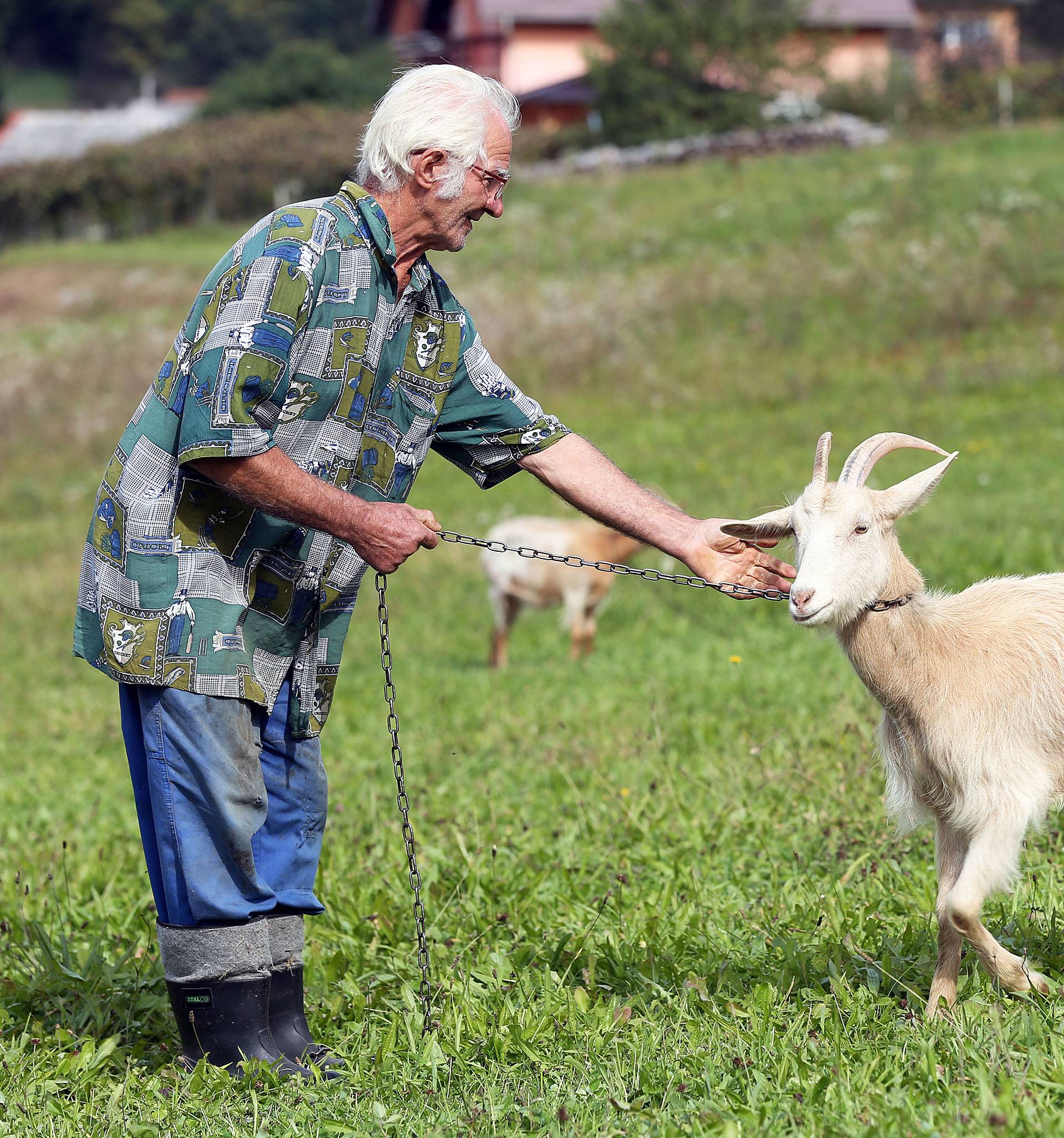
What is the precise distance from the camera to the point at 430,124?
10.6ft

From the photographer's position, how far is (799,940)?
147 inches

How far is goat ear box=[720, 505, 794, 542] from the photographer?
3.54 meters

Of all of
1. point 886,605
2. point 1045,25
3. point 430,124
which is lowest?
point 886,605

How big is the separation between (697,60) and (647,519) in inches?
1126

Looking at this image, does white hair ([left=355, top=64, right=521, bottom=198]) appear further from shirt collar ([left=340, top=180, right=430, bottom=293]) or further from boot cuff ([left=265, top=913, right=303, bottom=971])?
boot cuff ([left=265, top=913, right=303, bottom=971])

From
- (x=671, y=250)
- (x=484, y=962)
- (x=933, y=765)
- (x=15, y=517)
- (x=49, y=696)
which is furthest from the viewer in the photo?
(x=671, y=250)

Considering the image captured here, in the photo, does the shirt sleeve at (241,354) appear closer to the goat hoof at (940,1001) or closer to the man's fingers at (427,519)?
the man's fingers at (427,519)

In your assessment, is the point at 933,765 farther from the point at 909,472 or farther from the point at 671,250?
the point at 671,250

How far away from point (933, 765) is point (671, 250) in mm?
17955

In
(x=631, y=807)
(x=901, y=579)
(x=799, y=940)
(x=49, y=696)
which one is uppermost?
(x=901, y=579)

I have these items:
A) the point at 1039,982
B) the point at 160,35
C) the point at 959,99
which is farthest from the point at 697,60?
the point at 160,35

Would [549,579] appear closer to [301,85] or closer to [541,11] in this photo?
[541,11]

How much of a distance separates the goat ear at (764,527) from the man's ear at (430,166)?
114 cm

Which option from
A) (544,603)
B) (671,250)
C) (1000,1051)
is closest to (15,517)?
(544,603)
